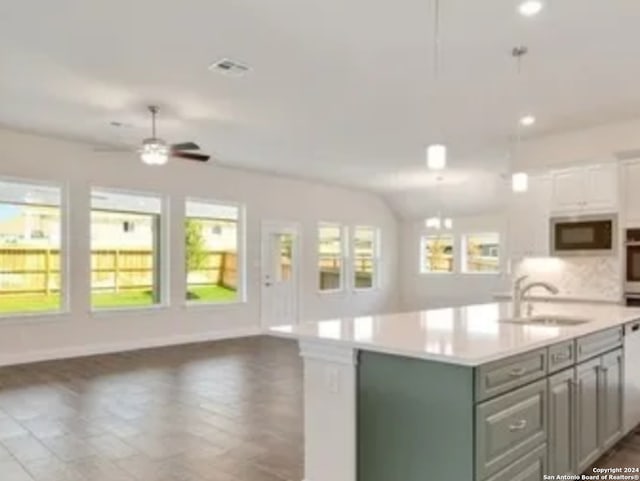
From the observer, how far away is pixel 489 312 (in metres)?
3.82

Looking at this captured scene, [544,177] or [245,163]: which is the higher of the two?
[245,163]

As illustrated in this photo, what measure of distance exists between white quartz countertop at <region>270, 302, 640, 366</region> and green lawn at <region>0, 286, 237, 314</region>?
16.5 ft

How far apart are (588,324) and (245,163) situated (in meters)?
6.13

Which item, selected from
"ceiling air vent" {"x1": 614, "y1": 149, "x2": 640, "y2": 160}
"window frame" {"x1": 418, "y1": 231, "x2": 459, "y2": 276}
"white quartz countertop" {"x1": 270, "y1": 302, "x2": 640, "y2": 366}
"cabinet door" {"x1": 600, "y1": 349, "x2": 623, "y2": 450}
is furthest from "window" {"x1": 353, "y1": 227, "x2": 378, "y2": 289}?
"cabinet door" {"x1": 600, "y1": 349, "x2": 623, "y2": 450}

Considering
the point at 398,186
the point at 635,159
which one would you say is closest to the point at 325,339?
the point at 635,159

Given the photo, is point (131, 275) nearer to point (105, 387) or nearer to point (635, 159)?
point (105, 387)

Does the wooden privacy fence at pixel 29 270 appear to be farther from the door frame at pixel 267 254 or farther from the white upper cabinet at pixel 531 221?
the white upper cabinet at pixel 531 221

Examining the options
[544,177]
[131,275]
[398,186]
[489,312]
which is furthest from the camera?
[398,186]

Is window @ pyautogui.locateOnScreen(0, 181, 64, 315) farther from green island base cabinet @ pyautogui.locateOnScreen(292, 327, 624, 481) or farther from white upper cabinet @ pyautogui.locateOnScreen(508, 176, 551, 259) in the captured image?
white upper cabinet @ pyautogui.locateOnScreen(508, 176, 551, 259)

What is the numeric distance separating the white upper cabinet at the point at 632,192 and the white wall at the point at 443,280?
205 inches

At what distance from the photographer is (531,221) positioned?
6.14m

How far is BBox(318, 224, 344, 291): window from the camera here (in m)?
10.4

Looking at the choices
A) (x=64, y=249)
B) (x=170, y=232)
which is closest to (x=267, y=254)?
(x=170, y=232)

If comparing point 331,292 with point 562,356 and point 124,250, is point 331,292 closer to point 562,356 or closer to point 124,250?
point 124,250
